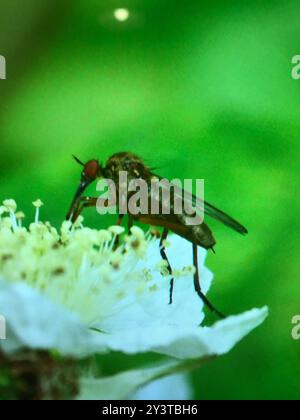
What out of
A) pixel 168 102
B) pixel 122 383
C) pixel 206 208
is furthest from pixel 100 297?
pixel 168 102

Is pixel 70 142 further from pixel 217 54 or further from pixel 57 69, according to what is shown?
pixel 217 54

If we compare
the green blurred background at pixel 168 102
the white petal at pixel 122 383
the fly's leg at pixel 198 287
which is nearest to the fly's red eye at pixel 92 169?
the green blurred background at pixel 168 102

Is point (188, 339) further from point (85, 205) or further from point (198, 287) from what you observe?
point (85, 205)

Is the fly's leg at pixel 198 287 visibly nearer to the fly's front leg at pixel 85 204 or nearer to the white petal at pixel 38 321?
the fly's front leg at pixel 85 204

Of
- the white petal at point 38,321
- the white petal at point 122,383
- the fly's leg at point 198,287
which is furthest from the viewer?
the fly's leg at point 198,287
